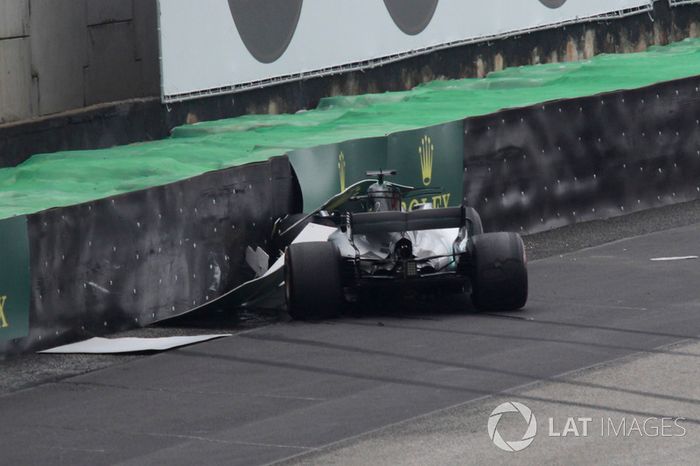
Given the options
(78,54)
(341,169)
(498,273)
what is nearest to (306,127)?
(341,169)

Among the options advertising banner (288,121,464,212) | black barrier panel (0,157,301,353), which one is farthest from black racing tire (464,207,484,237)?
black barrier panel (0,157,301,353)

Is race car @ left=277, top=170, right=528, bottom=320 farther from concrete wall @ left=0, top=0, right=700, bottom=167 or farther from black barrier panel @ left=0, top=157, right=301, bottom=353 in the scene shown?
concrete wall @ left=0, top=0, right=700, bottom=167

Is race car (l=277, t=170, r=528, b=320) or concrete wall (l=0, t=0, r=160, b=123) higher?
concrete wall (l=0, t=0, r=160, b=123)

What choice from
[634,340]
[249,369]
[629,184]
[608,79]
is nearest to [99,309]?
[249,369]

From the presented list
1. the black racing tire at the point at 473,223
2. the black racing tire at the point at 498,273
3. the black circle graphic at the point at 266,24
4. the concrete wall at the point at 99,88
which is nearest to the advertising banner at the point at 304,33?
the black circle graphic at the point at 266,24

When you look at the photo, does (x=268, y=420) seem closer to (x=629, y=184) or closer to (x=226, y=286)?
(x=226, y=286)

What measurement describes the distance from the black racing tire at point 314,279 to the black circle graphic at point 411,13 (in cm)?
1079

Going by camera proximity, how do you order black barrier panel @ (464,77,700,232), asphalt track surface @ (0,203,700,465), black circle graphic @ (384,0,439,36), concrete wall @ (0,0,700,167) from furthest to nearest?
1. black circle graphic @ (384,0,439,36)
2. concrete wall @ (0,0,700,167)
3. black barrier panel @ (464,77,700,232)
4. asphalt track surface @ (0,203,700,465)

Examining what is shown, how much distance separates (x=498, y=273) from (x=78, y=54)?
8.61 meters

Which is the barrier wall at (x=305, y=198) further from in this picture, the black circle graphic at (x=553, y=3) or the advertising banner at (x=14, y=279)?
the black circle graphic at (x=553, y=3)

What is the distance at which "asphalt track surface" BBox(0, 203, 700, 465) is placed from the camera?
1006 centimetres

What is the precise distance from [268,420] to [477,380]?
5.75 ft

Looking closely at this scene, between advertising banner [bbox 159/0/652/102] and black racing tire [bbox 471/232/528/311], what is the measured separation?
24.8 ft

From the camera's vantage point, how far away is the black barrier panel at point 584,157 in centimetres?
1827
